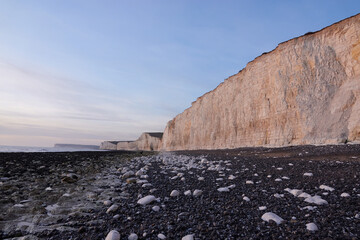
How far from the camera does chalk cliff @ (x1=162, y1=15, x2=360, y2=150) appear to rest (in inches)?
566

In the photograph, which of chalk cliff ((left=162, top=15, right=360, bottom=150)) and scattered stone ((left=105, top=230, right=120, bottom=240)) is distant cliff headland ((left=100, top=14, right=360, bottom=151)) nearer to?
chalk cliff ((left=162, top=15, right=360, bottom=150))

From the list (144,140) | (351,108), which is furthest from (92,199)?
(144,140)

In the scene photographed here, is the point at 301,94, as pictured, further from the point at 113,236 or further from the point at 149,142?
the point at 149,142

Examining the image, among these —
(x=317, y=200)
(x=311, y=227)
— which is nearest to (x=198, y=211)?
(x=311, y=227)

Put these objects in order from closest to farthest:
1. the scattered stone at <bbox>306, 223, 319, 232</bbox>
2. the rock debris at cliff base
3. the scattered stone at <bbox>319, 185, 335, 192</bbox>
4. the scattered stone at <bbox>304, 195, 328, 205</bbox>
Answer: the scattered stone at <bbox>306, 223, 319, 232</bbox>
the rock debris at cliff base
the scattered stone at <bbox>304, 195, 328, 205</bbox>
the scattered stone at <bbox>319, 185, 335, 192</bbox>

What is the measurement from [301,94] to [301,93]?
3.5 inches

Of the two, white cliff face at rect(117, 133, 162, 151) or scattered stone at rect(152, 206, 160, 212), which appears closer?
scattered stone at rect(152, 206, 160, 212)

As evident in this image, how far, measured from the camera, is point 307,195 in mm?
3287

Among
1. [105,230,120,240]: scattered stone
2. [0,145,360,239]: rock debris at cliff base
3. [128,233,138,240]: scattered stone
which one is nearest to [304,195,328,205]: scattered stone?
[0,145,360,239]: rock debris at cliff base

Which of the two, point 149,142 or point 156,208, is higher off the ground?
point 149,142

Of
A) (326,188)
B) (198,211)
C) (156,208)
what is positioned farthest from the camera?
(326,188)

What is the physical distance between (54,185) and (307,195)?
5702 millimetres

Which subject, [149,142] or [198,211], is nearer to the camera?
[198,211]

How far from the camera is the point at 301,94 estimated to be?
1730 centimetres
